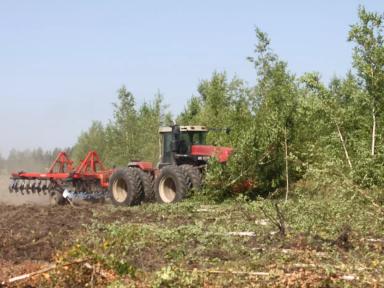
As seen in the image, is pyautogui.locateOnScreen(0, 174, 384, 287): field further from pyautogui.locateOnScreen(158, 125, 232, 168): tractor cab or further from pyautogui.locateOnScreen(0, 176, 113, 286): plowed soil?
pyautogui.locateOnScreen(158, 125, 232, 168): tractor cab

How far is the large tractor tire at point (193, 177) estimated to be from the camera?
16812 mm

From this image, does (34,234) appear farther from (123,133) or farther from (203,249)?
(123,133)

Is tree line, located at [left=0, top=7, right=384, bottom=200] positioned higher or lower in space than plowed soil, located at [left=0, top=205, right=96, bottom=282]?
higher

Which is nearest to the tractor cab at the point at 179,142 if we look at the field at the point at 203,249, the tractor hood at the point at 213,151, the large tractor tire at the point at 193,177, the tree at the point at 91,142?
the tractor hood at the point at 213,151

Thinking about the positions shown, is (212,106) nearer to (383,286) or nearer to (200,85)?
(200,85)

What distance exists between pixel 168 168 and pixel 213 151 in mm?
1457

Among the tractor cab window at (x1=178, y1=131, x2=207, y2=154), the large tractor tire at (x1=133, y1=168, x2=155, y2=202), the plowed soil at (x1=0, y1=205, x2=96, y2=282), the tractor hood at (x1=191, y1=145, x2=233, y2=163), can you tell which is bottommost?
the plowed soil at (x1=0, y1=205, x2=96, y2=282)

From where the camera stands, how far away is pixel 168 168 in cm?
1733

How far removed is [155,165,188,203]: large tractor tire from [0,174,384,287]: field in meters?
2.55

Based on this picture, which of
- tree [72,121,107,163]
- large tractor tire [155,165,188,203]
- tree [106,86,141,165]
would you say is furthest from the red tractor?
tree [72,121,107,163]

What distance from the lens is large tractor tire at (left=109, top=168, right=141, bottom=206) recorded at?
18.2m

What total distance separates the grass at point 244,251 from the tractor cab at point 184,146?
5.28 m

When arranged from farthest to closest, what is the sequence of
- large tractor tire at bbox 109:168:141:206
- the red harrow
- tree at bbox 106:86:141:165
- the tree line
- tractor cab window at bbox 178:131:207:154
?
tree at bbox 106:86:141:165 < the red harrow < tractor cab window at bbox 178:131:207:154 < large tractor tire at bbox 109:168:141:206 < the tree line

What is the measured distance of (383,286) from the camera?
6332mm
